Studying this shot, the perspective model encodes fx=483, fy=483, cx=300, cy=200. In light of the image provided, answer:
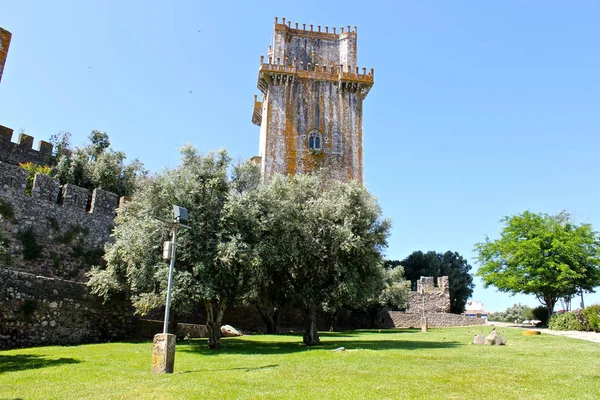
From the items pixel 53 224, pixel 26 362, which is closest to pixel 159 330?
pixel 53 224

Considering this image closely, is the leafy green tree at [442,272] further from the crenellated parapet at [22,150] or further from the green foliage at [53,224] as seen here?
the green foliage at [53,224]

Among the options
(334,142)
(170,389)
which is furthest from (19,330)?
(334,142)

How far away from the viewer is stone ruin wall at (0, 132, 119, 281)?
67.7 feet

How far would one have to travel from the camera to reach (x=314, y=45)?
41.7 m

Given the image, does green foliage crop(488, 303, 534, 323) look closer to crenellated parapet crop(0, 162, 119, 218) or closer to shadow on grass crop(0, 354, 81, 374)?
crenellated parapet crop(0, 162, 119, 218)

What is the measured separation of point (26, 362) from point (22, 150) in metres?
22.1

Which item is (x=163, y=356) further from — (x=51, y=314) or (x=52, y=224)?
(x=52, y=224)

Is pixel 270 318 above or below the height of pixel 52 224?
below

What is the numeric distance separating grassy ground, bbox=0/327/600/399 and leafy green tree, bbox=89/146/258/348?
83.2 inches

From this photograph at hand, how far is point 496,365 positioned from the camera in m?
10.8

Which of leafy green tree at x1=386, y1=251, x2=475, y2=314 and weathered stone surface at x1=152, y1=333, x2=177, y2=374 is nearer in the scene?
weathered stone surface at x1=152, y1=333, x2=177, y2=374

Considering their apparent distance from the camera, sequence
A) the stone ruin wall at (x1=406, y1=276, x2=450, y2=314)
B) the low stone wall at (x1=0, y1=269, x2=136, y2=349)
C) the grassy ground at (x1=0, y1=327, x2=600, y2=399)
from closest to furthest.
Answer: the grassy ground at (x1=0, y1=327, x2=600, y2=399) < the low stone wall at (x1=0, y1=269, x2=136, y2=349) < the stone ruin wall at (x1=406, y1=276, x2=450, y2=314)

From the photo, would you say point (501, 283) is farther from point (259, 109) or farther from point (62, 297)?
point (62, 297)

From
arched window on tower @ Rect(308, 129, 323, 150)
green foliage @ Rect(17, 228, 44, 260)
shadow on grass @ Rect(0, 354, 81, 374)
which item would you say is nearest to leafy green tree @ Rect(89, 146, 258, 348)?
shadow on grass @ Rect(0, 354, 81, 374)
